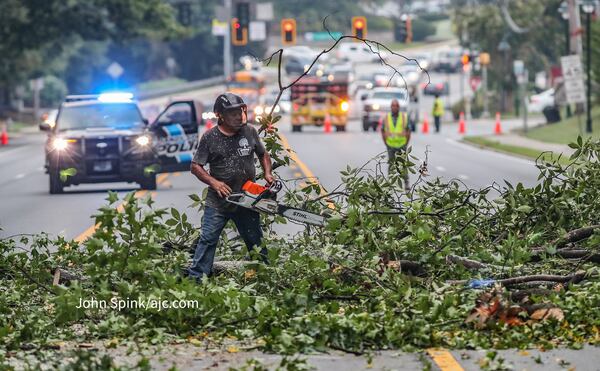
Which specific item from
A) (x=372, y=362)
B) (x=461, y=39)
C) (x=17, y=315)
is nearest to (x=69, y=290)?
(x=17, y=315)

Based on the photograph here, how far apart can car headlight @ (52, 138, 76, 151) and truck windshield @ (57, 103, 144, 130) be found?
51 cm

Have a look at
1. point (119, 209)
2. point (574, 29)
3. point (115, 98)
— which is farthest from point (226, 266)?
point (574, 29)

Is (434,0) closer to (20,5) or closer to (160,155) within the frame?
(20,5)

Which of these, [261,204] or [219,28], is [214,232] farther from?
[219,28]

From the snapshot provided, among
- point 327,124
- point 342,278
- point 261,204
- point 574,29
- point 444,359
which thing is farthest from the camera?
point 327,124

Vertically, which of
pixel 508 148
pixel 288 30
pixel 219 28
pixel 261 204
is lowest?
pixel 508 148

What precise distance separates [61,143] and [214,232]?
16290mm

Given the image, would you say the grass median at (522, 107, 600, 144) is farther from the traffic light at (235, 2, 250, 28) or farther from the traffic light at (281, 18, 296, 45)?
the traffic light at (235, 2, 250, 28)

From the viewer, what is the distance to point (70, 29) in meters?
68.2

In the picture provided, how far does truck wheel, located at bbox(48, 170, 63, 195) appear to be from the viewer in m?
29.6

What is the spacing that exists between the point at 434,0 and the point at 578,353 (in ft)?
557

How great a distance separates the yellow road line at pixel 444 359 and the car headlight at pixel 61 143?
19.1 metres

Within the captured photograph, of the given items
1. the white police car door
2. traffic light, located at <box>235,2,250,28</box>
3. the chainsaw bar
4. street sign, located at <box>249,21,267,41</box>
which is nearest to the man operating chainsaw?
the chainsaw bar

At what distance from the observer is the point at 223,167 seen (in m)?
12.9
